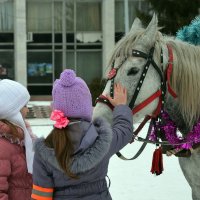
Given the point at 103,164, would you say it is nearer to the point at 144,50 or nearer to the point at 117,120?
the point at 117,120

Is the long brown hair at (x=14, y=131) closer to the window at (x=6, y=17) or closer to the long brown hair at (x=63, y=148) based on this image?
the long brown hair at (x=63, y=148)

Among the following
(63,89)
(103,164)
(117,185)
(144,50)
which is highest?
(144,50)

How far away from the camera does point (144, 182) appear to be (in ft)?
21.6

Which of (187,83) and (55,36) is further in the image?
(55,36)

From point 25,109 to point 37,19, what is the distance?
2332cm

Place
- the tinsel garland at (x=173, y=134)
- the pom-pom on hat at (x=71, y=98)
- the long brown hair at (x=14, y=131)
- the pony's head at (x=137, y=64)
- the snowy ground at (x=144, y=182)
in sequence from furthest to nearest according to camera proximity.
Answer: the snowy ground at (x=144, y=182) → the tinsel garland at (x=173, y=134) → the pony's head at (x=137, y=64) → the long brown hair at (x=14, y=131) → the pom-pom on hat at (x=71, y=98)

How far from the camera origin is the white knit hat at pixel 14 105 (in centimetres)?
286

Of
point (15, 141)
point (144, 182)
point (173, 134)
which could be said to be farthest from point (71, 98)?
point (144, 182)

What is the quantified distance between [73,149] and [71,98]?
272 millimetres

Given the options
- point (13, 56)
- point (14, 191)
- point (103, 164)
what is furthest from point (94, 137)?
point (13, 56)

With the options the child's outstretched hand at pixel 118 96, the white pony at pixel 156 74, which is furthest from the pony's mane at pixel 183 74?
the child's outstretched hand at pixel 118 96

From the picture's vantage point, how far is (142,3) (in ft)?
83.6

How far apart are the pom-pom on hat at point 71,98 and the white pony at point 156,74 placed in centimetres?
46

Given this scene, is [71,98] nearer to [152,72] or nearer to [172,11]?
[152,72]
